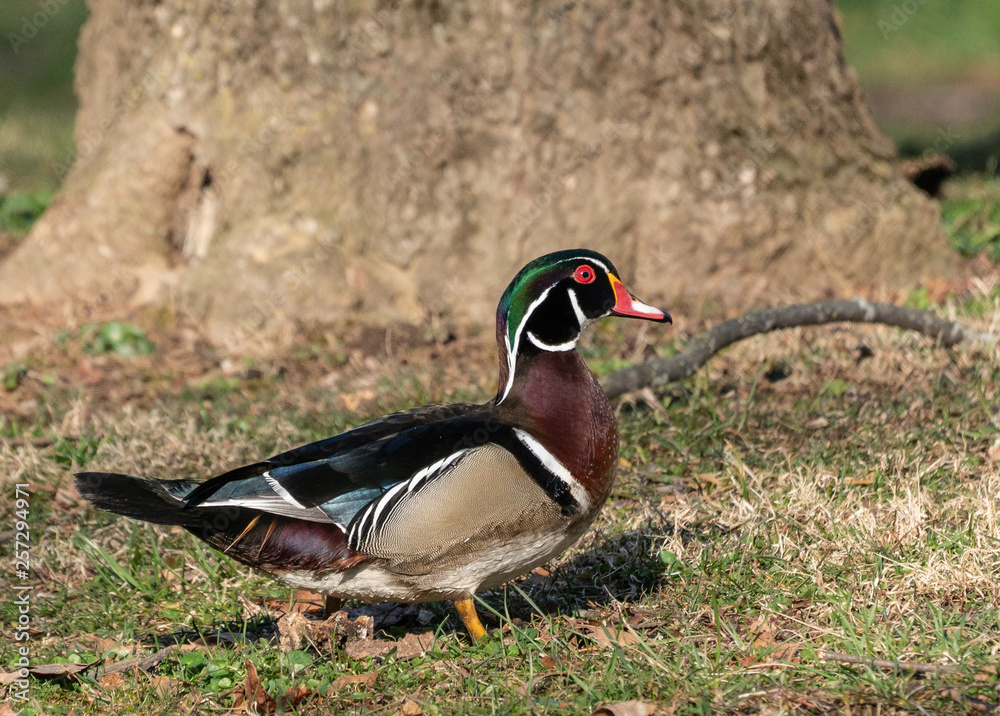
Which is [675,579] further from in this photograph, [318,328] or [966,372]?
[318,328]

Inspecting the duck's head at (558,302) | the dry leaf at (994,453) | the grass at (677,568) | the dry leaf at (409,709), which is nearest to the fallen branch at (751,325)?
the grass at (677,568)

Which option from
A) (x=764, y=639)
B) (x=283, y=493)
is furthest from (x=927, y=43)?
(x=283, y=493)

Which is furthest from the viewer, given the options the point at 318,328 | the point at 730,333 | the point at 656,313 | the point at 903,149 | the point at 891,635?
the point at 903,149

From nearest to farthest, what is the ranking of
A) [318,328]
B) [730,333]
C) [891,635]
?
1. [891,635]
2. [730,333]
3. [318,328]

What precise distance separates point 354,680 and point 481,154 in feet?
10.9

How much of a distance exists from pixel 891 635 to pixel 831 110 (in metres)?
3.90

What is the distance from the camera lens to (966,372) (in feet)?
14.4

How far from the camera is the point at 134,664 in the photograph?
9.66ft

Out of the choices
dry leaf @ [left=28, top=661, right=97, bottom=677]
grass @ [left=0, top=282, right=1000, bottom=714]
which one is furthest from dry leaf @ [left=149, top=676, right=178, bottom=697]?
dry leaf @ [left=28, top=661, right=97, bottom=677]

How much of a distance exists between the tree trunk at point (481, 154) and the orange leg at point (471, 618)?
2.80m

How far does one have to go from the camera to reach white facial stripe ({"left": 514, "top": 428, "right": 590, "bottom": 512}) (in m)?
2.80

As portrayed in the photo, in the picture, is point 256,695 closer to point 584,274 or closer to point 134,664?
point 134,664

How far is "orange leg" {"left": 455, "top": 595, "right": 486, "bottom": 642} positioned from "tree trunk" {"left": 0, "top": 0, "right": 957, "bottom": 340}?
280 cm

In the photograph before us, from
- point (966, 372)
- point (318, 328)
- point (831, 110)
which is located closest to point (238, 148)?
point (318, 328)
